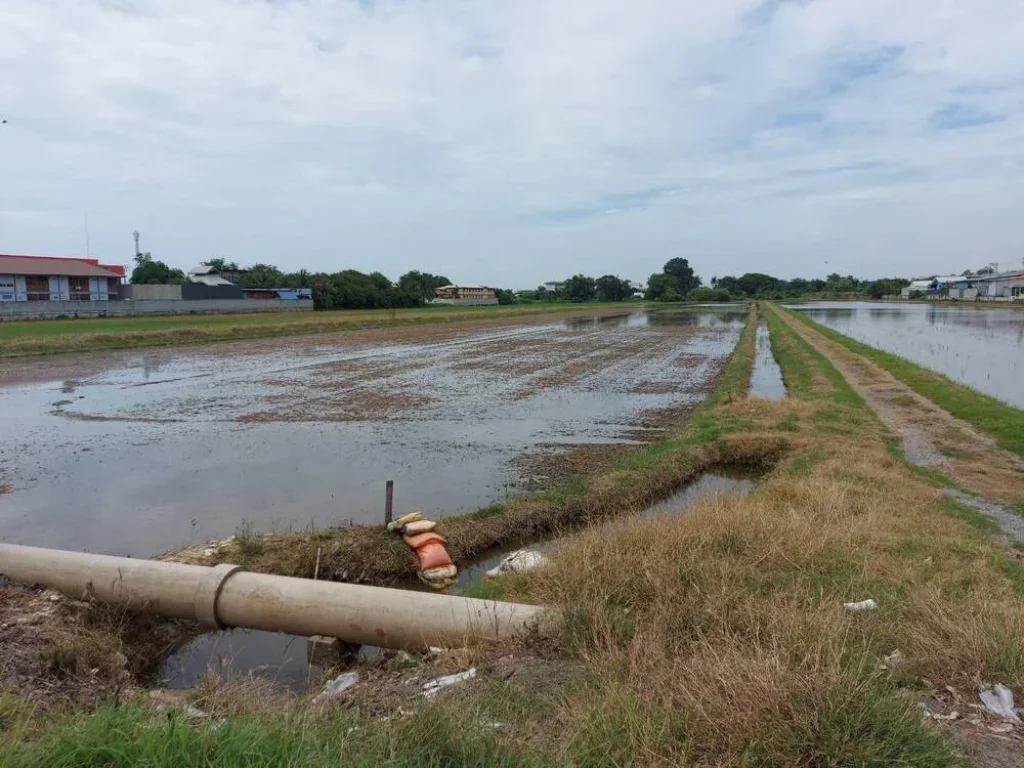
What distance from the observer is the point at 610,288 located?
135m

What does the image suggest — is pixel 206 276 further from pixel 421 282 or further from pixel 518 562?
pixel 518 562

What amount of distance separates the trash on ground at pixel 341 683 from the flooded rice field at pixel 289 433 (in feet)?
12.6

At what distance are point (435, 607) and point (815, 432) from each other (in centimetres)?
1004

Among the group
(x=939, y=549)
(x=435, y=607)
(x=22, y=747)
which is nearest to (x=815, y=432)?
(x=939, y=549)

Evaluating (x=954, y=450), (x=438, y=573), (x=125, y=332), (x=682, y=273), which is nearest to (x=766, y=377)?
(x=954, y=450)

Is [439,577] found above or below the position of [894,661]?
below

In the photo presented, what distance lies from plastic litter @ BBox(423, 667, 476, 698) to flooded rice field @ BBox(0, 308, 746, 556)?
4702mm

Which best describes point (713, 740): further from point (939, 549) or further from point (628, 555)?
point (939, 549)

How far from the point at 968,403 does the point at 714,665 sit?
1593 centimetres

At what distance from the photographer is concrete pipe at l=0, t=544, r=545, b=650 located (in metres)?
5.19

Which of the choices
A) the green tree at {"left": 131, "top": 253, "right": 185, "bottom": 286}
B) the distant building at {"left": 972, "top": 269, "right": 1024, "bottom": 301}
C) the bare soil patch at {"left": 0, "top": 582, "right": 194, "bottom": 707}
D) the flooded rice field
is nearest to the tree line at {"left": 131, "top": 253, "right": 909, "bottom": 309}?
the green tree at {"left": 131, "top": 253, "right": 185, "bottom": 286}

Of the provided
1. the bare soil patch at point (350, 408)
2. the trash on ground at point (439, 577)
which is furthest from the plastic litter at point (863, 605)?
the bare soil patch at point (350, 408)

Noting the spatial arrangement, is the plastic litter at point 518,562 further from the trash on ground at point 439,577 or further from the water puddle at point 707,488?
the water puddle at point 707,488

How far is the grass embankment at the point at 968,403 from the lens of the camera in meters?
13.0
